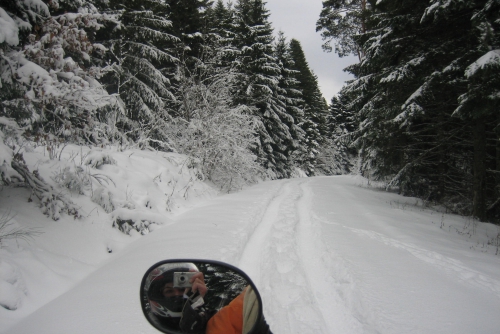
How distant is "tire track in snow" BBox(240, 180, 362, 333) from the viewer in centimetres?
316

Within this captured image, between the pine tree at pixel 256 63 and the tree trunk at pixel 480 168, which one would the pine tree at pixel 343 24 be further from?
the tree trunk at pixel 480 168

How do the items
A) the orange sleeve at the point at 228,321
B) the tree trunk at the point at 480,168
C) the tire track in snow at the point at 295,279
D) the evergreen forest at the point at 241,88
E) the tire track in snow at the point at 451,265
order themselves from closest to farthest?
the orange sleeve at the point at 228,321
the tire track in snow at the point at 295,279
the tire track in snow at the point at 451,265
the evergreen forest at the point at 241,88
the tree trunk at the point at 480,168

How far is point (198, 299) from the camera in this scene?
1434 millimetres

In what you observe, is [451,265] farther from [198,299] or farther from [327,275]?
[198,299]

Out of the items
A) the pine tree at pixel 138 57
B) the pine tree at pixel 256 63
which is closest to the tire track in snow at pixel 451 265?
the pine tree at pixel 138 57

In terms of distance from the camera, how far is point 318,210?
9008 mm

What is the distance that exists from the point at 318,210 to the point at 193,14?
14.4 m

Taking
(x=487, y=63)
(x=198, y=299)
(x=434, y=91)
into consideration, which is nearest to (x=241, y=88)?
(x=434, y=91)

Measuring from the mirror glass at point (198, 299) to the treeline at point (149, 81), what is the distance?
13.2ft

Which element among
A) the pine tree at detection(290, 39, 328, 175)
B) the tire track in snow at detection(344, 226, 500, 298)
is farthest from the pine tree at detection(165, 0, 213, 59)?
the pine tree at detection(290, 39, 328, 175)

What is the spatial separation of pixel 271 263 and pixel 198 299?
11.1 feet

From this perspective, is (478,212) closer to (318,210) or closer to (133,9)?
(318,210)

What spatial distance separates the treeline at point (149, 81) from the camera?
15.0 ft

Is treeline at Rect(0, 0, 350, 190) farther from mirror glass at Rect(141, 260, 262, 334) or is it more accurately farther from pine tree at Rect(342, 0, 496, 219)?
pine tree at Rect(342, 0, 496, 219)
